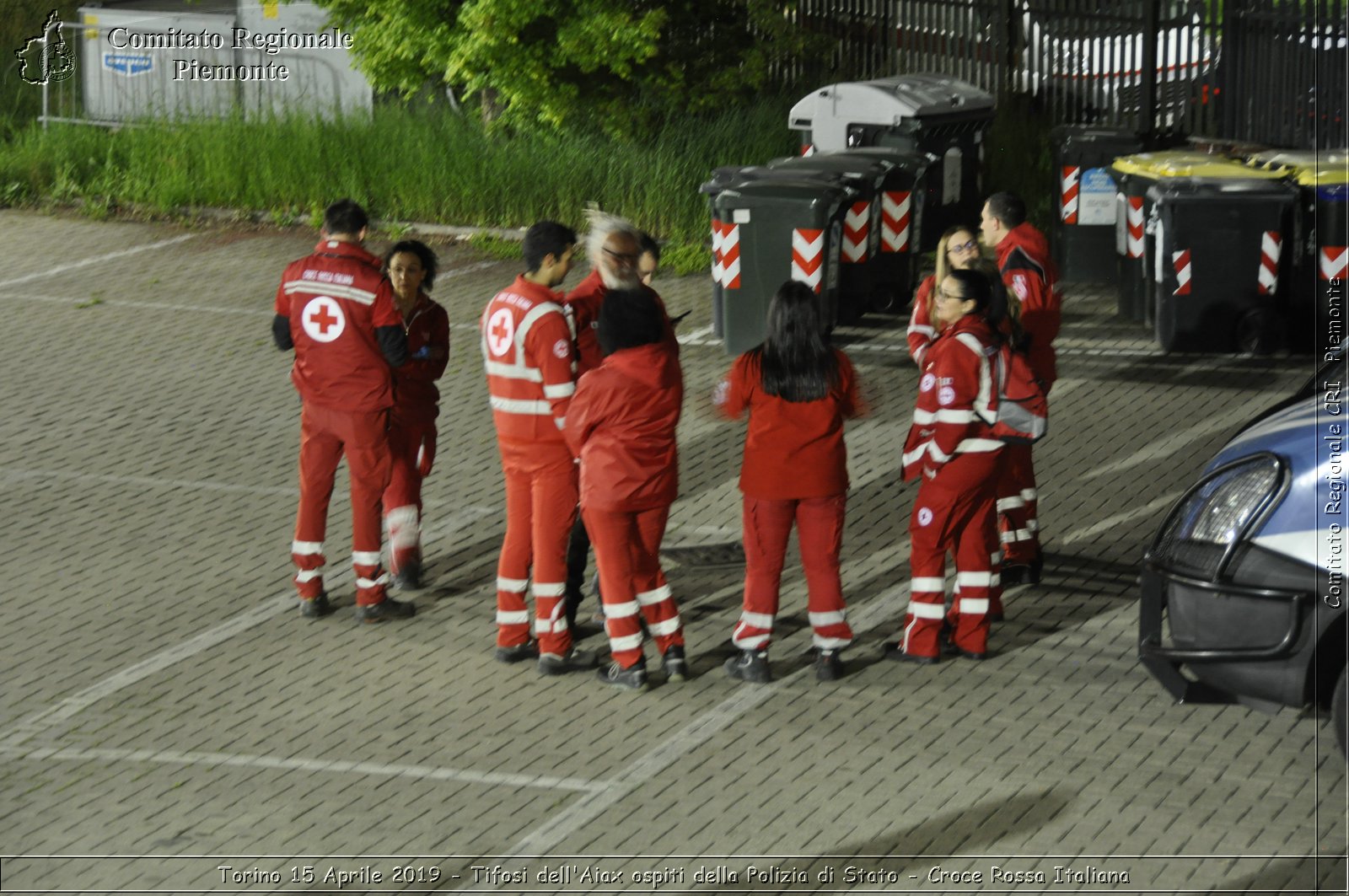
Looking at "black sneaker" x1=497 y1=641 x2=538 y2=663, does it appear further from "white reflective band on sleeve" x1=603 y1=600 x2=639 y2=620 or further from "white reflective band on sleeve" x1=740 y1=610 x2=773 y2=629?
"white reflective band on sleeve" x1=740 y1=610 x2=773 y2=629

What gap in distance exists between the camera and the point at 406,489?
889 cm

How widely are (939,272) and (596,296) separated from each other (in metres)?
1.67

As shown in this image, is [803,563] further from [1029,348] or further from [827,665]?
[1029,348]

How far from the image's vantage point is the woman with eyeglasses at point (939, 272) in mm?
8578

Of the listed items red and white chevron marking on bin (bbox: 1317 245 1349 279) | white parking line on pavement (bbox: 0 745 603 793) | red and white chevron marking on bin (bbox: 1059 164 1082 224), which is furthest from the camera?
red and white chevron marking on bin (bbox: 1059 164 1082 224)

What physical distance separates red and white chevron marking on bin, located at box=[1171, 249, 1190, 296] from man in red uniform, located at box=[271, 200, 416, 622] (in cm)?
667

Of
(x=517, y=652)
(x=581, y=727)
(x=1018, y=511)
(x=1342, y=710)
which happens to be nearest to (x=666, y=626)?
(x=581, y=727)

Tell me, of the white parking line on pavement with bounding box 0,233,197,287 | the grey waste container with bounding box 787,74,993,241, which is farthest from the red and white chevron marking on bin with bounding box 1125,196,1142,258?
the white parking line on pavement with bounding box 0,233,197,287

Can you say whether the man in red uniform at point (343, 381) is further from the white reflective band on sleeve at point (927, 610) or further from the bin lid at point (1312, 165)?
the bin lid at point (1312, 165)

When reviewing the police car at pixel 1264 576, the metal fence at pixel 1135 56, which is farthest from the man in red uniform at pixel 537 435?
the metal fence at pixel 1135 56

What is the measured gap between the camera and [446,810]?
6621 mm

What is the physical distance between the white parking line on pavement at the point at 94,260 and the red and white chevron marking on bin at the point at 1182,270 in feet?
30.5

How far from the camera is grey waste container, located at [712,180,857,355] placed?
42.8ft

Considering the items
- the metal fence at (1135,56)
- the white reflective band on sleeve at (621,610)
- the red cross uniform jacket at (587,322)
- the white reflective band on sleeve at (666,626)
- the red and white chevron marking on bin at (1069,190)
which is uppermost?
the metal fence at (1135,56)
